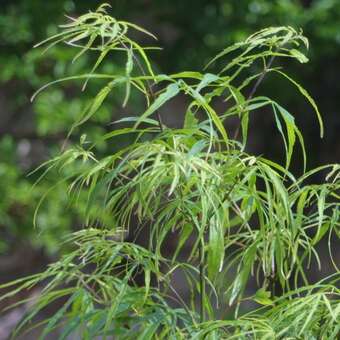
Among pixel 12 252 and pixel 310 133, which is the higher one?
pixel 310 133

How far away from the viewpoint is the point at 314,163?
4.01m

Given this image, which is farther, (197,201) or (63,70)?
(63,70)

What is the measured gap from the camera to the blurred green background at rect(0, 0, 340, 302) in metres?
3.07

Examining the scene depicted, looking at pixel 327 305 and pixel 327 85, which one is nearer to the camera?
pixel 327 305

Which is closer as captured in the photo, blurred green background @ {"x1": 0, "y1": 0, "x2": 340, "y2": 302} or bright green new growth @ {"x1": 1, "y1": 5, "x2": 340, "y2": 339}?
bright green new growth @ {"x1": 1, "y1": 5, "x2": 340, "y2": 339}

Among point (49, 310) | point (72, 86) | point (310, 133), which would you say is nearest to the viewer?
point (72, 86)

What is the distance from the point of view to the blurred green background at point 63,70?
307cm

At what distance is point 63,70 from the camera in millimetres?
3037

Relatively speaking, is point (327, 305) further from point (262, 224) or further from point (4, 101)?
point (4, 101)

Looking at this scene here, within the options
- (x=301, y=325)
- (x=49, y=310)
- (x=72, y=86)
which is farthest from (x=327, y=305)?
(x=49, y=310)

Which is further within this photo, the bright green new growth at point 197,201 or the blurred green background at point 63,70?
the blurred green background at point 63,70

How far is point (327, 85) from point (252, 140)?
44cm

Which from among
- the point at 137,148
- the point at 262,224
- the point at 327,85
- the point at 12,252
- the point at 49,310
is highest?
the point at 137,148

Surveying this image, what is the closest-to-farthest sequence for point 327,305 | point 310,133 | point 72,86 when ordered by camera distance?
point 327,305, point 72,86, point 310,133
